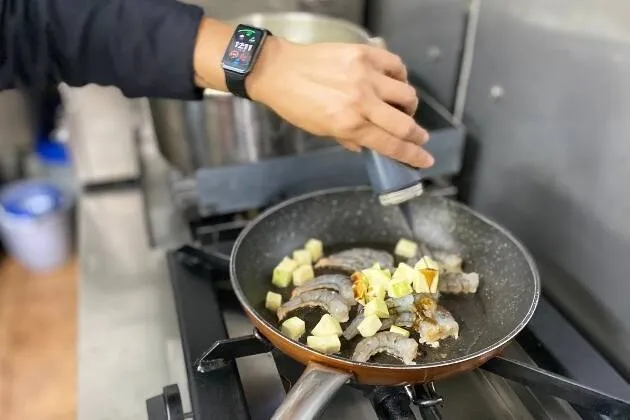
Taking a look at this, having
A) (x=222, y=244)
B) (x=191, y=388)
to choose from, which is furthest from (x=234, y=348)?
(x=222, y=244)

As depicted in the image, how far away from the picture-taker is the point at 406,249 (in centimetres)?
74

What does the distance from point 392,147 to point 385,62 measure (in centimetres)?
8

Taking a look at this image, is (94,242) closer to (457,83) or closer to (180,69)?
(180,69)

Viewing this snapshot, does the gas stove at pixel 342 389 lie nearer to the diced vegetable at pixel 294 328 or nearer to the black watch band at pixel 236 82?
the diced vegetable at pixel 294 328

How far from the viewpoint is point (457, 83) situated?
89 cm

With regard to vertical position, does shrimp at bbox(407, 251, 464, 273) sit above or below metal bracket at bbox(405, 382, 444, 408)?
above

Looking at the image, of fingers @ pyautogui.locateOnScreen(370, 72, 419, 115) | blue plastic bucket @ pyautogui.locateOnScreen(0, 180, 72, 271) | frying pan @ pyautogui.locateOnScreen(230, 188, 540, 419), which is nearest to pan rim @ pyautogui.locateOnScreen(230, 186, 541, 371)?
frying pan @ pyautogui.locateOnScreen(230, 188, 540, 419)

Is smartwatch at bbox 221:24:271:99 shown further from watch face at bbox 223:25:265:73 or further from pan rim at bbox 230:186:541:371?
pan rim at bbox 230:186:541:371

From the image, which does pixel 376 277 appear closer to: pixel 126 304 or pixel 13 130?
pixel 126 304

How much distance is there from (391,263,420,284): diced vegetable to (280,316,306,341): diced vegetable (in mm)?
106

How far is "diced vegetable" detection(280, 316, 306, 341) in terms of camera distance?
61 cm

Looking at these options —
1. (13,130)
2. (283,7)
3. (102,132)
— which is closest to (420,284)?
(283,7)

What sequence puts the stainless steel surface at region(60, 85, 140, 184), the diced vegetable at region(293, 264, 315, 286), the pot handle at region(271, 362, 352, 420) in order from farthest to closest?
the stainless steel surface at region(60, 85, 140, 184) < the diced vegetable at region(293, 264, 315, 286) < the pot handle at region(271, 362, 352, 420)

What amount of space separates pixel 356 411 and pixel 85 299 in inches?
14.4
